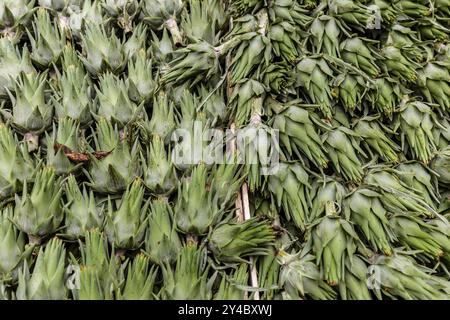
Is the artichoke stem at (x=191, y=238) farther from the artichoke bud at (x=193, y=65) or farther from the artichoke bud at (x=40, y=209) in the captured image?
the artichoke bud at (x=193, y=65)

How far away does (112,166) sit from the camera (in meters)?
1.02

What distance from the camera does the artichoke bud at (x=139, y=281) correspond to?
2.94 ft

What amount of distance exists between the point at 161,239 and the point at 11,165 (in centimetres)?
34

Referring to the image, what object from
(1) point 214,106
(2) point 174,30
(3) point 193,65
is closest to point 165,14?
(2) point 174,30

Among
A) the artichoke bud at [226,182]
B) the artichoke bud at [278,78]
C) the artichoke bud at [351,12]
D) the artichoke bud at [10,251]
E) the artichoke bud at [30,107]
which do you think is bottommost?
the artichoke bud at [10,251]

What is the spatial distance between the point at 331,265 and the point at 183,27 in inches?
26.2

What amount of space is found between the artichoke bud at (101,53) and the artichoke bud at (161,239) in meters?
0.39

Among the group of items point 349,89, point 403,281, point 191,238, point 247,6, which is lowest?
point 403,281

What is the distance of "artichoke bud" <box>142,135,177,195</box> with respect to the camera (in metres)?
1.03

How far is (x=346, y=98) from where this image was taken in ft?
3.79

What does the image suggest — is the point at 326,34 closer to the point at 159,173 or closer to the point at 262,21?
the point at 262,21

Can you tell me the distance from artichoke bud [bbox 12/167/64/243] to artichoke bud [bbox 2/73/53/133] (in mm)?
155

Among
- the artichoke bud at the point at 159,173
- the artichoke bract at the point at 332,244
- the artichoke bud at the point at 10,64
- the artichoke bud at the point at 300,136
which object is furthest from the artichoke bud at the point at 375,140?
the artichoke bud at the point at 10,64
